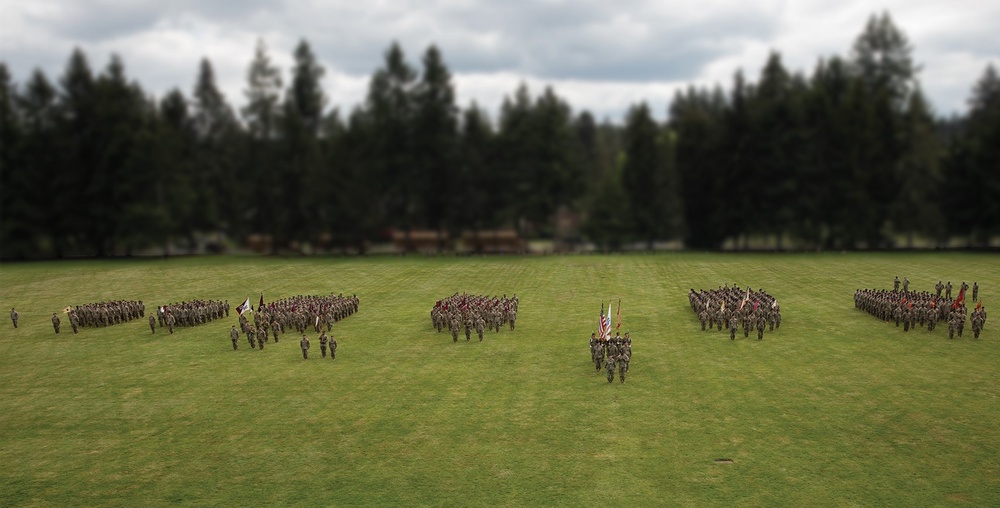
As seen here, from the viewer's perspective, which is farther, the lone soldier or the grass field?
the lone soldier

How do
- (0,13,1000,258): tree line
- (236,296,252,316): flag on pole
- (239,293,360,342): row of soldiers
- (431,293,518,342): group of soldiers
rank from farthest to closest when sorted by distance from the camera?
(0,13,1000,258): tree line
(239,293,360,342): row of soldiers
(431,293,518,342): group of soldiers
(236,296,252,316): flag on pole

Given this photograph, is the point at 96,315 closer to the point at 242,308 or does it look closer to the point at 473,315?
the point at 242,308

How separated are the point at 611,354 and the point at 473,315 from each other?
9608 millimetres

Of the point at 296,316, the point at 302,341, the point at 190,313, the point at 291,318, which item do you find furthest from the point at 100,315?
the point at 302,341

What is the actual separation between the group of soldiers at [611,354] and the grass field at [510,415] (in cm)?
62

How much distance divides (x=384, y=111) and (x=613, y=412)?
57.9 m

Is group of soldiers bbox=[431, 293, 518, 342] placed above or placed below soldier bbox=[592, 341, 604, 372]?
above

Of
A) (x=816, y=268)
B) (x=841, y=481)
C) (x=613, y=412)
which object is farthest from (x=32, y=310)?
(x=816, y=268)

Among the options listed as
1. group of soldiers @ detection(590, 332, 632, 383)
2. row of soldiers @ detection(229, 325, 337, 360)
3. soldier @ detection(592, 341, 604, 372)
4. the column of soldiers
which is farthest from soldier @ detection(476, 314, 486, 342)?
the column of soldiers

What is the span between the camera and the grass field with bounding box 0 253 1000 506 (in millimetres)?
17703

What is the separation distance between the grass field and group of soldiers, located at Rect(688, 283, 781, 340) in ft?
2.52

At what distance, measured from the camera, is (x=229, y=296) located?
1802 inches

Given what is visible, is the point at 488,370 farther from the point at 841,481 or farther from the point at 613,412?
the point at 841,481

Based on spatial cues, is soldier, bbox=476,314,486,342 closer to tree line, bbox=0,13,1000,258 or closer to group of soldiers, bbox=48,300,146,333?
group of soldiers, bbox=48,300,146,333
